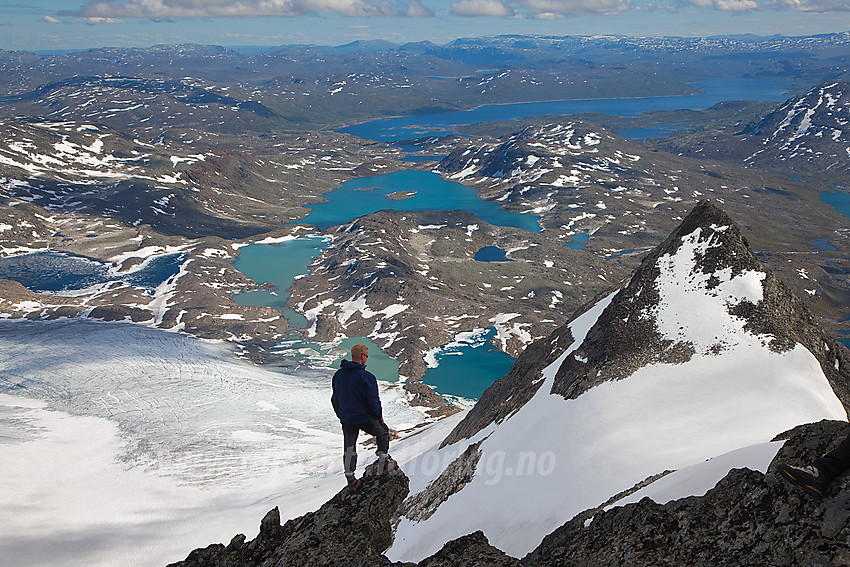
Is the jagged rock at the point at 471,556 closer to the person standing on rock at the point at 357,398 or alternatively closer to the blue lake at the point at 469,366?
the person standing on rock at the point at 357,398

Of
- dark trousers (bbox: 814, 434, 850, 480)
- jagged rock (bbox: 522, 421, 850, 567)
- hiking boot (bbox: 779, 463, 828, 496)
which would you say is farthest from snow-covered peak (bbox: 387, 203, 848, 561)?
dark trousers (bbox: 814, 434, 850, 480)

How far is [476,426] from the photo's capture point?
116ft

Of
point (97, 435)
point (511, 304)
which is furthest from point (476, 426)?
point (511, 304)

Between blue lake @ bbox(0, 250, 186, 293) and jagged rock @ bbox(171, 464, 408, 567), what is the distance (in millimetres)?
143981

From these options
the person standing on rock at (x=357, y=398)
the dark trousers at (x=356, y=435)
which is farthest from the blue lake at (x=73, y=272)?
the person standing on rock at (x=357, y=398)

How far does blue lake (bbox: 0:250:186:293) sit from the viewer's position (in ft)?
504

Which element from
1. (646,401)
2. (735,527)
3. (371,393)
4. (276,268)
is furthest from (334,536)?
(276,268)

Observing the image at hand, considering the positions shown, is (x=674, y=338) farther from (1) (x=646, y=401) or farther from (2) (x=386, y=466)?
(2) (x=386, y=466)

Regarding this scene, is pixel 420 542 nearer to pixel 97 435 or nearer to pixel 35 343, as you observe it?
pixel 97 435

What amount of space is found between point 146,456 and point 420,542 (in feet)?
166

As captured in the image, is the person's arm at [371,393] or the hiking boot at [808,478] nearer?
the hiking boot at [808,478]

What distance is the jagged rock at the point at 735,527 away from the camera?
400 inches

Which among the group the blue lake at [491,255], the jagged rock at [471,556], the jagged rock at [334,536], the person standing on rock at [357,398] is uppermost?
the person standing on rock at [357,398]

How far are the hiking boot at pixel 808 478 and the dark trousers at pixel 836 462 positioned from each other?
119 mm
